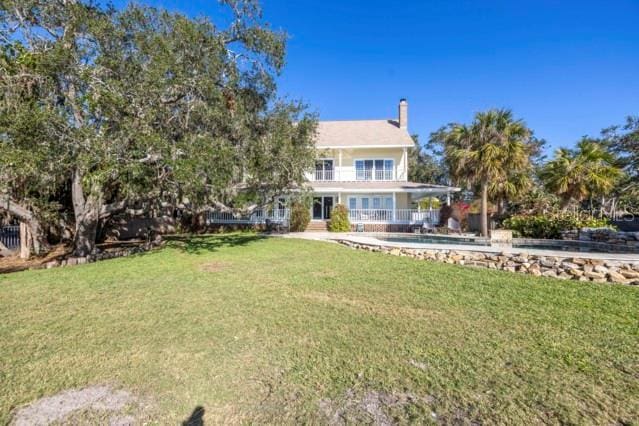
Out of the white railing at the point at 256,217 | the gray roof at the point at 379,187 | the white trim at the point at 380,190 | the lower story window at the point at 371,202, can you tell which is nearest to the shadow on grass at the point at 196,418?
the gray roof at the point at 379,187

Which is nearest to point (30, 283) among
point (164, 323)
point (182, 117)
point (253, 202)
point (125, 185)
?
point (125, 185)

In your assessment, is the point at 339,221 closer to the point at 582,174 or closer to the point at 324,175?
the point at 324,175

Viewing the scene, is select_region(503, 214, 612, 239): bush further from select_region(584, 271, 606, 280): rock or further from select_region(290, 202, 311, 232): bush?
select_region(290, 202, 311, 232): bush

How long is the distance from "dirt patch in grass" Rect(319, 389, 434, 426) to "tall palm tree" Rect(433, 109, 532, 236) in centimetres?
1584

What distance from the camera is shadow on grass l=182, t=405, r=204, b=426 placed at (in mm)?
2518

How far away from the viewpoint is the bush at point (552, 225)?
14.3 m

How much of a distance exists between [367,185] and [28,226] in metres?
17.6

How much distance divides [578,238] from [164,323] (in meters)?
15.9

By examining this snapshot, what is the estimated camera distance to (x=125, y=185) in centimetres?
962

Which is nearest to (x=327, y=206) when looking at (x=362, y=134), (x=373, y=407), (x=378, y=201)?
(x=378, y=201)

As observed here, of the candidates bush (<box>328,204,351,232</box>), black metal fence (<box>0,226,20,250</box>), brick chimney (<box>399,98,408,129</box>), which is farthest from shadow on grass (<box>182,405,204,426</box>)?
brick chimney (<box>399,98,408,129</box>)

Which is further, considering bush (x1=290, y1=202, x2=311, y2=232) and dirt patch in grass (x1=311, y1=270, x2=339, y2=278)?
bush (x1=290, y1=202, x2=311, y2=232)

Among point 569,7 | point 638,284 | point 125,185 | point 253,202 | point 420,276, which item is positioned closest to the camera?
A: point 638,284

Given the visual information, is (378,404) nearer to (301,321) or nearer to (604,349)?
(301,321)
